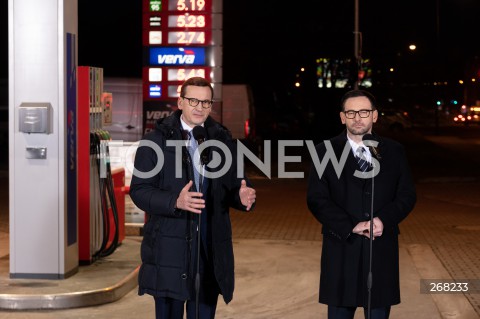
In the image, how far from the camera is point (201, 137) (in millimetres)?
5453

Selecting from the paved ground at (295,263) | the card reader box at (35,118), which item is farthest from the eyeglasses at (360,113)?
the card reader box at (35,118)

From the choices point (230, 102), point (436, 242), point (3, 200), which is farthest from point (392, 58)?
point (436, 242)

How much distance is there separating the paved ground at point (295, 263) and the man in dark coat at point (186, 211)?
2.91 meters

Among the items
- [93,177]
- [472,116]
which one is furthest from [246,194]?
[472,116]

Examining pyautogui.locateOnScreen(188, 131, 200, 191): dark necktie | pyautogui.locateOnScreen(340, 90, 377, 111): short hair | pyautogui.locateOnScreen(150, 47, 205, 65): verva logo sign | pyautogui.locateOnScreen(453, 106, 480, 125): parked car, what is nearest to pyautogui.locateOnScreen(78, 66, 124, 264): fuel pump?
pyautogui.locateOnScreen(188, 131, 200, 191): dark necktie

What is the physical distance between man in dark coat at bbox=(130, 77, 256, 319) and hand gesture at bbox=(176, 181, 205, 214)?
203 millimetres

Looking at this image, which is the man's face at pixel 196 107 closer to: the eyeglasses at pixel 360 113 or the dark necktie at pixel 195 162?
the dark necktie at pixel 195 162

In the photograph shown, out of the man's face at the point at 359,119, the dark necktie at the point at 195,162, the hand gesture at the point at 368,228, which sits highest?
the man's face at the point at 359,119

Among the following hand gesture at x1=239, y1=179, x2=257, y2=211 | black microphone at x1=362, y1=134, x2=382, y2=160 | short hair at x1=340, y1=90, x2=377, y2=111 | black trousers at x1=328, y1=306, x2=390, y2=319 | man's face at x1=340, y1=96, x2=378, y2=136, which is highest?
short hair at x1=340, y1=90, x2=377, y2=111

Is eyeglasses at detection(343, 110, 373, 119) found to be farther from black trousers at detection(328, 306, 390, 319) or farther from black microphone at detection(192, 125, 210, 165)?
black trousers at detection(328, 306, 390, 319)

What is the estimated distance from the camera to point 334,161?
570 cm

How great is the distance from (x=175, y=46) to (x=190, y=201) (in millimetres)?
15914

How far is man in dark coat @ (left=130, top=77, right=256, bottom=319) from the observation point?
5582mm

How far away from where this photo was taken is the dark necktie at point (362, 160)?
18.7 feet
